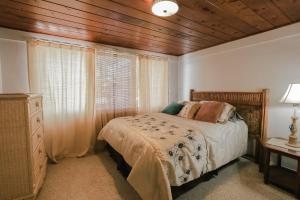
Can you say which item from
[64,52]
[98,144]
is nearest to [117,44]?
[64,52]

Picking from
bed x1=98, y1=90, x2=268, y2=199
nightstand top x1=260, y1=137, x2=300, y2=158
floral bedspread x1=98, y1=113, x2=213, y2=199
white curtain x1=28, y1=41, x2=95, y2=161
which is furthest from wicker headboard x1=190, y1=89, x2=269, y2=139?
white curtain x1=28, y1=41, x2=95, y2=161

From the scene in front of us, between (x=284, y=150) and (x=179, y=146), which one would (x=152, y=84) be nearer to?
(x=179, y=146)

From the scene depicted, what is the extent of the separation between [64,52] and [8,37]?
28.3 inches

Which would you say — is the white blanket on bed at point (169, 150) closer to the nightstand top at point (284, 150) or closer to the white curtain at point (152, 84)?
the nightstand top at point (284, 150)

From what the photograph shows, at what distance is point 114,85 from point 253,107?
2478mm

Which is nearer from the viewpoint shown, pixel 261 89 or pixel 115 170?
pixel 115 170

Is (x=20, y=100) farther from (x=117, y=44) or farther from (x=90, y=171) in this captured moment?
(x=117, y=44)

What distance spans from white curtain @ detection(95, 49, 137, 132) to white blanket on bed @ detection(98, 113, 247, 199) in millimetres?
766

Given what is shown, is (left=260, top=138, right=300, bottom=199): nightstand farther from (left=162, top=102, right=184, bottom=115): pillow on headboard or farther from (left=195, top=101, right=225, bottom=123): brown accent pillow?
(left=162, top=102, right=184, bottom=115): pillow on headboard

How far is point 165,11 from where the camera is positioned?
1.63 m

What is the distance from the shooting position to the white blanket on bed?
4.71 feet

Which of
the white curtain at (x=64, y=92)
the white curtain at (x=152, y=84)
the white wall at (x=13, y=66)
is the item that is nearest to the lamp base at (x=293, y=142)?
the white curtain at (x=152, y=84)

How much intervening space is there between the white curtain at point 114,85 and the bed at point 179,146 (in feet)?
2.11

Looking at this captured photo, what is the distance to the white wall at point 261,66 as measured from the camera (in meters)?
2.22
